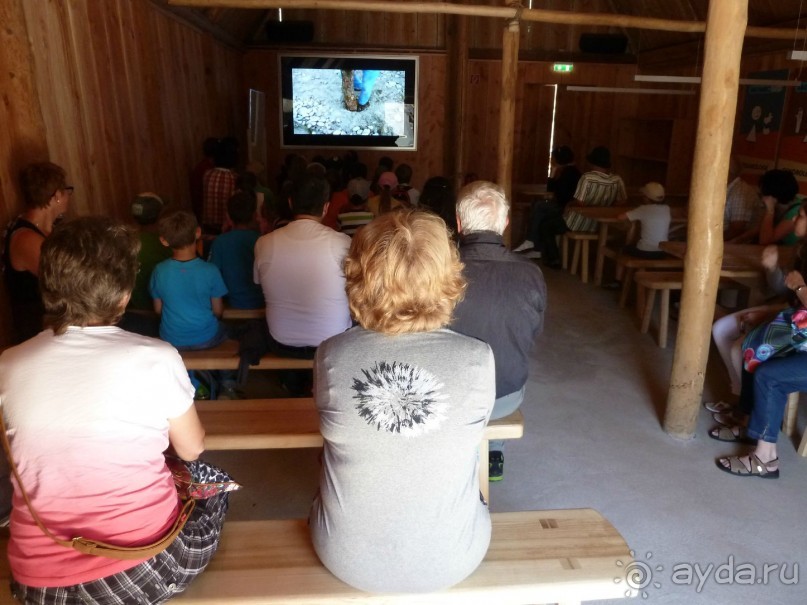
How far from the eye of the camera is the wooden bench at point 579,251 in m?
6.40

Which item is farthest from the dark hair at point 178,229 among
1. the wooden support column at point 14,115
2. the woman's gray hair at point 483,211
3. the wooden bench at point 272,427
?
the woman's gray hair at point 483,211

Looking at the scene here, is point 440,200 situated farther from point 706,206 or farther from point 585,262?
point 585,262

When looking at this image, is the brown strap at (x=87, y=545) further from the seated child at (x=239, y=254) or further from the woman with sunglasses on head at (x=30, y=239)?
the seated child at (x=239, y=254)

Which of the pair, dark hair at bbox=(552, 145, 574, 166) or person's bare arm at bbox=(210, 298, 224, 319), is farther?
dark hair at bbox=(552, 145, 574, 166)

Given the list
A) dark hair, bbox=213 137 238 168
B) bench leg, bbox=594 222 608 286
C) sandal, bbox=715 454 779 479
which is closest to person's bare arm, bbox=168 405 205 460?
sandal, bbox=715 454 779 479

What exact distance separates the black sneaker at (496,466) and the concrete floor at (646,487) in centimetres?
5

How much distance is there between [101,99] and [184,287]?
2.03m

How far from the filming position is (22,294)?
115 inches

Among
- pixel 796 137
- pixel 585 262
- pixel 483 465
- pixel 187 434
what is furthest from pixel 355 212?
pixel 796 137

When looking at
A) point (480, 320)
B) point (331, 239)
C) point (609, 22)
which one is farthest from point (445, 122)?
point (480, 320)

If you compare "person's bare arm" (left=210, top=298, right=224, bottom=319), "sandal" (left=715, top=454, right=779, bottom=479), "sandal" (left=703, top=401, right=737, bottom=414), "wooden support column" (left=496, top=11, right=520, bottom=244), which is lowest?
"sandal" (left=715, top=454, right=779, bottom=479)

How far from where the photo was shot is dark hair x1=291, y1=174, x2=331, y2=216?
2.96 metres

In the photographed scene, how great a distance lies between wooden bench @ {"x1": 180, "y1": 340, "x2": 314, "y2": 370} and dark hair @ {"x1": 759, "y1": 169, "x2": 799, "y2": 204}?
3.44 metres

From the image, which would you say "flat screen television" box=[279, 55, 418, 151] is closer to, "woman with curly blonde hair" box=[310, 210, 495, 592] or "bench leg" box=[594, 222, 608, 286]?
"bench leg" box=[594, 222, 608, 286]
